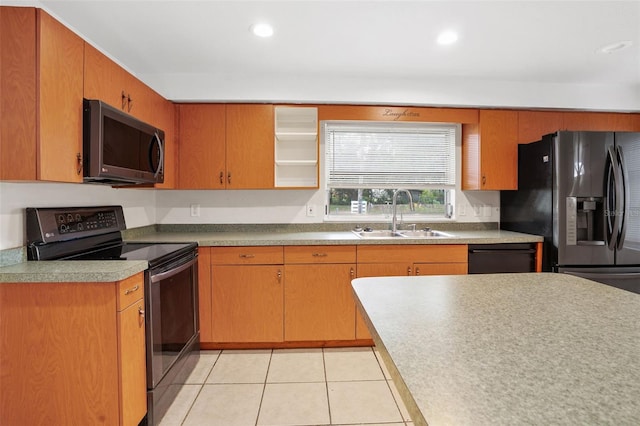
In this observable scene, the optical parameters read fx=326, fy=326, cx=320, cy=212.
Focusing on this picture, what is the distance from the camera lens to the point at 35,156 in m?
1.44

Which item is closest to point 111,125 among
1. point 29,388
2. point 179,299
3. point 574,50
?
point 179,299

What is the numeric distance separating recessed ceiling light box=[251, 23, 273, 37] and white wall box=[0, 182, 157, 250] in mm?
1527

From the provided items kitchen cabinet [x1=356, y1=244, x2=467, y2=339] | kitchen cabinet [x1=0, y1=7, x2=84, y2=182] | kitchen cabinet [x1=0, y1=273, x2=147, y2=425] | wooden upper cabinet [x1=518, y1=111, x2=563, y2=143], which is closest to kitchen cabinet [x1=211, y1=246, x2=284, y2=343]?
kitchen cabinet [x1=356, y1=244, x2=467, y2=339]

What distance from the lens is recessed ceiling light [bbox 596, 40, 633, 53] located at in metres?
2.24

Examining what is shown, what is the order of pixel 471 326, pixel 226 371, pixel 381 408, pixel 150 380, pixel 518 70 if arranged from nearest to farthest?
pixel 471 326 < pixel 150 380 < pixel 381 408 < pixel 226 371 < pixel 518 70

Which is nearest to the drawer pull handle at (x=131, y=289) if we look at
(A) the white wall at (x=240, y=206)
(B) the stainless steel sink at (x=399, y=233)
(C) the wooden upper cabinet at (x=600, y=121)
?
(A) the white wall at (x=240, y=206)

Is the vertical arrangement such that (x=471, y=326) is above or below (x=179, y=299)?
above

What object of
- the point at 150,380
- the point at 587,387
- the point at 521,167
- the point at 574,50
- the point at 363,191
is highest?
the point at 574,50

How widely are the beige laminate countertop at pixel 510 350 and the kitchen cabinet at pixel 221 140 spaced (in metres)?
1.95

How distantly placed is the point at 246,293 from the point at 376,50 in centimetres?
207

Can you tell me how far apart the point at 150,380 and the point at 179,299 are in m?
0.52

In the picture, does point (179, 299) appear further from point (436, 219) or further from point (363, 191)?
point (436, 219)

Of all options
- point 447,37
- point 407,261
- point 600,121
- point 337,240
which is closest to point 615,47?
point 600,121

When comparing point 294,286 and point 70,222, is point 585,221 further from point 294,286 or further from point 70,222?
point 70,222
